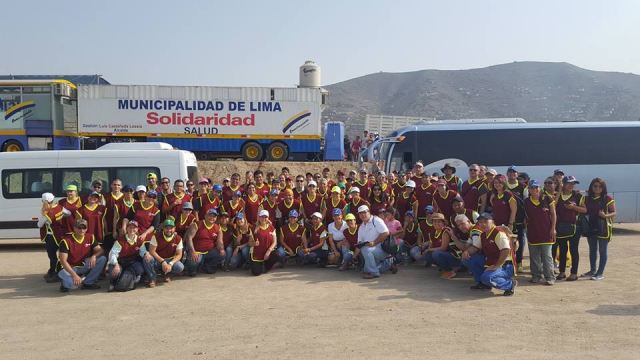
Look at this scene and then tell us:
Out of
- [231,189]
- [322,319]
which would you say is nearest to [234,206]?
[231,189]

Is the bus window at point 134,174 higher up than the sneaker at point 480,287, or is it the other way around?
the bus window at point 134,174

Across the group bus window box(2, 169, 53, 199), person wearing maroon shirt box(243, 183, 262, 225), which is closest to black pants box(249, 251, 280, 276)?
person wearing maroon shirt box(243, 183, 262, 225)

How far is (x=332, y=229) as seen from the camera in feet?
29.2

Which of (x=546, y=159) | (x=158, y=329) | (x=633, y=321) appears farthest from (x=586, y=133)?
(x=158, y=329)

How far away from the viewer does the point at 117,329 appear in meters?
5.71

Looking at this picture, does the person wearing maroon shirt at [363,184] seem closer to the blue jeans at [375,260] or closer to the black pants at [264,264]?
the blue jeans at [375,260]

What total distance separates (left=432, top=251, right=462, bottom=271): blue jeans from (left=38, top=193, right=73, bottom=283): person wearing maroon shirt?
5904 mm

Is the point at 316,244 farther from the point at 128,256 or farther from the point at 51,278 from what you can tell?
the point at 51,278

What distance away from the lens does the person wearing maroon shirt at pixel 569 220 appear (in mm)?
7875

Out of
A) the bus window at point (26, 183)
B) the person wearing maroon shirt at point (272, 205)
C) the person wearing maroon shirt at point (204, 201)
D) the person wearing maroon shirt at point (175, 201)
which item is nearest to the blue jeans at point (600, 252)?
the person wearing maroon shirt at point (272, 205)

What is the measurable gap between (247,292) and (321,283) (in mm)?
1205

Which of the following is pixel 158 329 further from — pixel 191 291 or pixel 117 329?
pixel 191 291

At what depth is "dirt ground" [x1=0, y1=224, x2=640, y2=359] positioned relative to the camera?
5.01 m

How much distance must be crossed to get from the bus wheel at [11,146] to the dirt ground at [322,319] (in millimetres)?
14501
